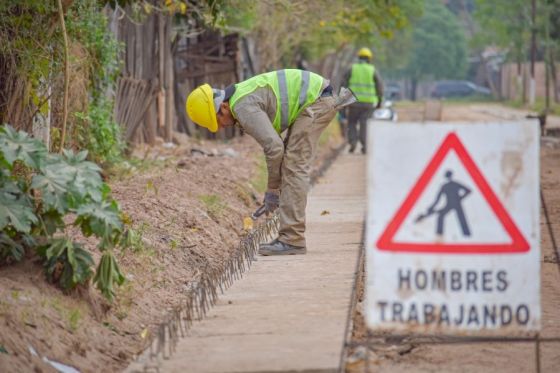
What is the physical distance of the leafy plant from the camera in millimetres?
6969

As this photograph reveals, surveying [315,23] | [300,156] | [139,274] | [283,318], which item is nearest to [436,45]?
[315,23]

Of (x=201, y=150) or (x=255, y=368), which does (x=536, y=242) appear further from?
(x=201, y=150)

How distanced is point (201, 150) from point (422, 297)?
13166 millimetres

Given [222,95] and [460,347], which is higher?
[222,95]

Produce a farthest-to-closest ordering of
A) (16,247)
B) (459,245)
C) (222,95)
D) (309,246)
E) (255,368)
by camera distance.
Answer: (309,246) → (222,95) → (16,247) → (255,368) → (459,245)

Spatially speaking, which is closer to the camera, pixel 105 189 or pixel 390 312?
pixel 390 312

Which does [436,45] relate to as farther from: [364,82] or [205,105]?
[205,105]

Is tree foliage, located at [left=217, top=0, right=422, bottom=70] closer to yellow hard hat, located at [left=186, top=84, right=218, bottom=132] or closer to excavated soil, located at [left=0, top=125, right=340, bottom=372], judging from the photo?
excavated soil, located at [left=0, top=125, right=340, bottom=372]

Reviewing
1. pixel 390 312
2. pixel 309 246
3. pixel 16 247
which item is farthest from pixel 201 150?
pixel 390 312

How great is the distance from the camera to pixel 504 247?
236 inches

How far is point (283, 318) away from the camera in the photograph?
7637 millimetres

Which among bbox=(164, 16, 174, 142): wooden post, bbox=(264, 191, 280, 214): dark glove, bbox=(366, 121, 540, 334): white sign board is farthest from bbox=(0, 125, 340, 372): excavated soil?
bbox=(164, 16, 174, 142): wooden post

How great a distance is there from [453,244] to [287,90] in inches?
154

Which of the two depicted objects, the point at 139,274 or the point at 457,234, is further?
the point at 139,274
